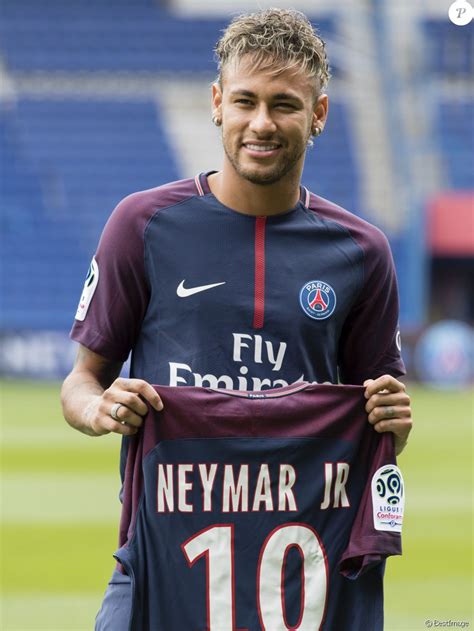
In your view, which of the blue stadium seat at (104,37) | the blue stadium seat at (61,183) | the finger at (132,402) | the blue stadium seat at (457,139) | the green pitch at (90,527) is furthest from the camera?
the blue stadium seat at (104,37)

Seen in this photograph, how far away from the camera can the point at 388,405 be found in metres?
2.96

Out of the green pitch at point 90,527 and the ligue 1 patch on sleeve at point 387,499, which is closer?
the ligue 1 patch on sleeve at point 387,499

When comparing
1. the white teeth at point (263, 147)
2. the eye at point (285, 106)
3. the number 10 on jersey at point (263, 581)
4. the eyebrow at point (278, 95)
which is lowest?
the number 10 on jersey at point (263, 581)

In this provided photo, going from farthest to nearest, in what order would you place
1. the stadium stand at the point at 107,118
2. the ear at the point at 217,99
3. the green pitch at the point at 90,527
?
1. the stadium stand at the point at 107,118
2. the green pitch at the point at 90,527
3. the ear at the point at 217,99

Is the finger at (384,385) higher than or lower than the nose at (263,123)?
lower

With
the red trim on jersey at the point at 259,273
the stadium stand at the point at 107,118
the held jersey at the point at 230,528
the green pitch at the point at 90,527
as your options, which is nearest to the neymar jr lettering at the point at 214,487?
the held jersey at the point at 230,528

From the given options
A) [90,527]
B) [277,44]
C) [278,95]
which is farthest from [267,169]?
[90,527]

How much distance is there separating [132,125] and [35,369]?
686cm

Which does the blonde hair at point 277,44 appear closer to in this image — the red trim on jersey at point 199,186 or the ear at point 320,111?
the ear at point 320,111

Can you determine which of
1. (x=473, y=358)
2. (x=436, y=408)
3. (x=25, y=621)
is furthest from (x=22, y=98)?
(x=25, y=621)

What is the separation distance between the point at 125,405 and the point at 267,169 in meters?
0.64

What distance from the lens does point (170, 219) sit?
122 inches

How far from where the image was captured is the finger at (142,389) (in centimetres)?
282

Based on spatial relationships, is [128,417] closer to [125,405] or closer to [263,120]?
[125,405]
